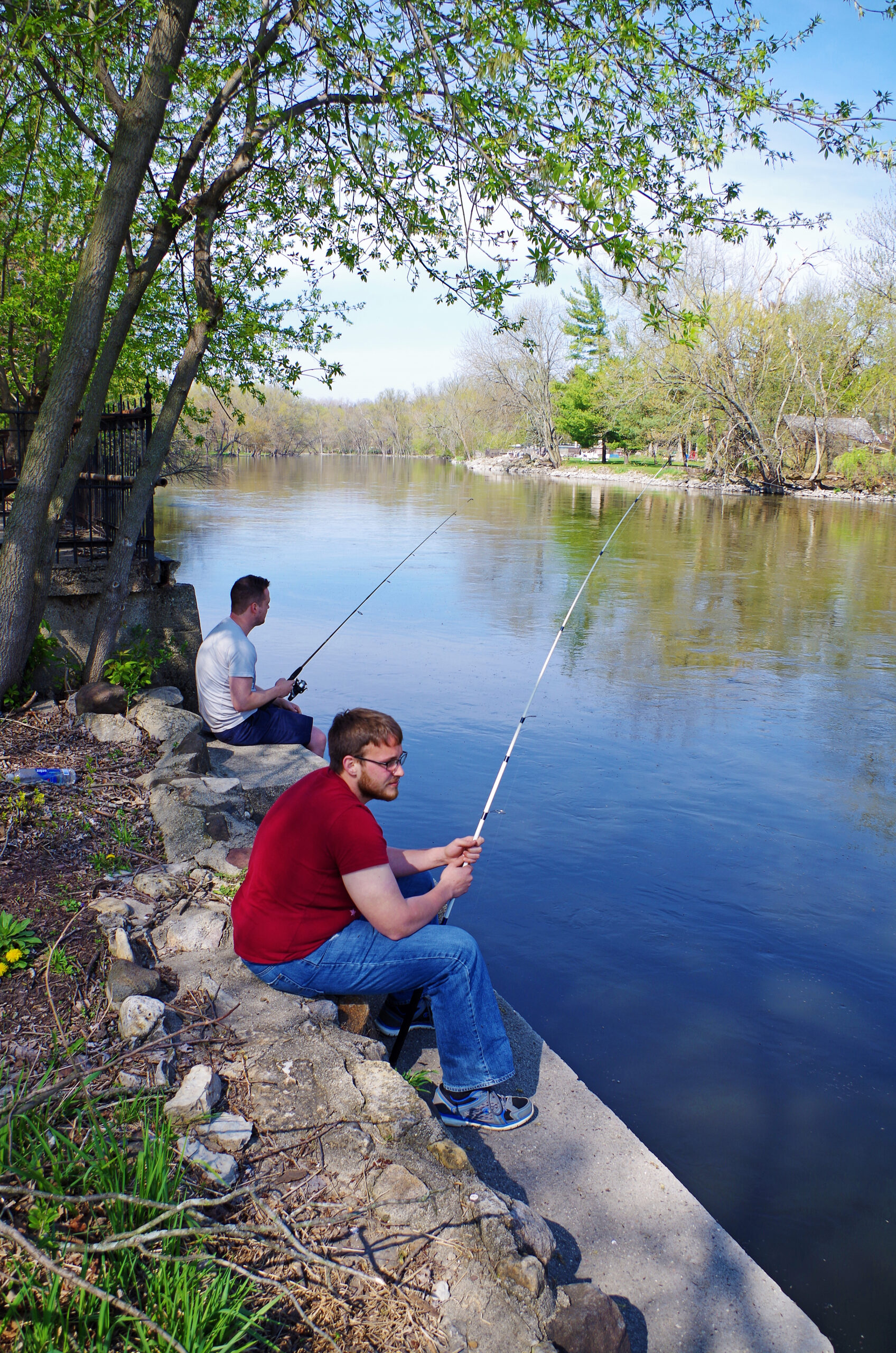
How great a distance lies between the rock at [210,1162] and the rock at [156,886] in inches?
65.6

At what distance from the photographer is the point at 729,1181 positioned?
3.54m

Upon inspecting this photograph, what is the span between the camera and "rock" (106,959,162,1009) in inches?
125

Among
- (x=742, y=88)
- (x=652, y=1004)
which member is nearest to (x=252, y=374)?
(x=742, y=88)

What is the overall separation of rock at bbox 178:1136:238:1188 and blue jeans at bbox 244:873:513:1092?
0.82m

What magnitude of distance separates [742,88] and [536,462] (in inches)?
2611

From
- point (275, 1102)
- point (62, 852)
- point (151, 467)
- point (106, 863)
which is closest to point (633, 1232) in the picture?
point (275, 1102)

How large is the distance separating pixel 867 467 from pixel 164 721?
1679 inches

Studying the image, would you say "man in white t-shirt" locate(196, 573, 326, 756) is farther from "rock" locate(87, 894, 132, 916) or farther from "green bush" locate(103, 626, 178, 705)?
"rock" locate(87, 894, 132, 916)

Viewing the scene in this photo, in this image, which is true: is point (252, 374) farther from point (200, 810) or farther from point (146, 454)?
point (200, 810)

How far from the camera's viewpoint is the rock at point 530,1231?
2.54m

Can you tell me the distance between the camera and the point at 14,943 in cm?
337

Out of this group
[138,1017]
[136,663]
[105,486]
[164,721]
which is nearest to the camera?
[138,1017]

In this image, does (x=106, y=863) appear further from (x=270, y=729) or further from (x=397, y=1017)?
(x=270, y=729)

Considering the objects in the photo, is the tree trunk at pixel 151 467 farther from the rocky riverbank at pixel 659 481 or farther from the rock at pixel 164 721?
the rocky riverbank at pixel 659 481
